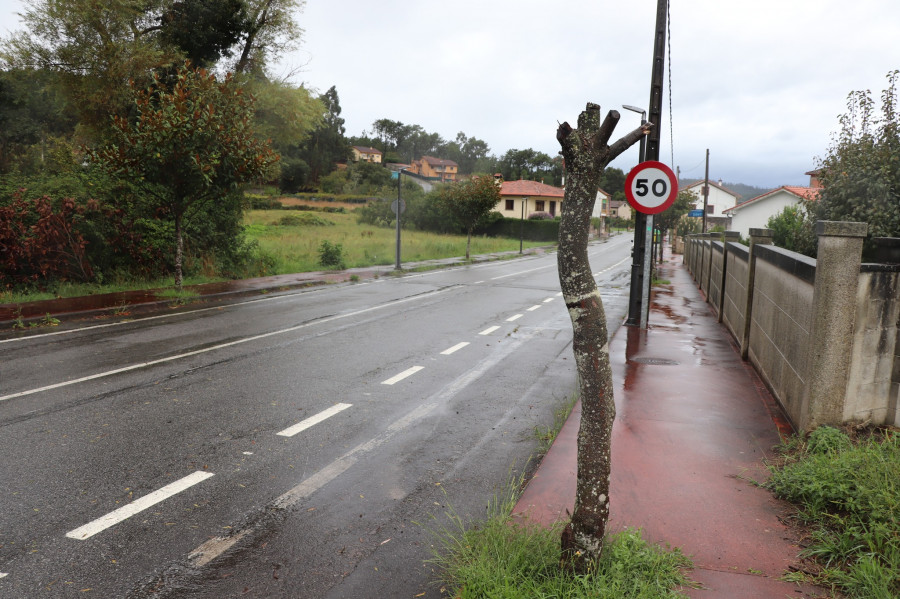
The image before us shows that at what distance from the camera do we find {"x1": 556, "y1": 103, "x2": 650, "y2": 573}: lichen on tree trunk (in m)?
2.75

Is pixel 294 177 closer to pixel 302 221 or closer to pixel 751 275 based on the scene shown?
pixel 302 221

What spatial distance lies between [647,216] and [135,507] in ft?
29.9

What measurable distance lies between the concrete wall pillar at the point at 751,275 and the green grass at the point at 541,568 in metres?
5.77

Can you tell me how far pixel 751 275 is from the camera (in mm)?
8109

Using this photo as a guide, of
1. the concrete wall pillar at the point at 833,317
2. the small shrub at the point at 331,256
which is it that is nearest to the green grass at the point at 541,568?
the concrete wall pillar at the point at 833,317

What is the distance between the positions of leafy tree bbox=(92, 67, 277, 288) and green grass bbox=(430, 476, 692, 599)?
12.9 metres

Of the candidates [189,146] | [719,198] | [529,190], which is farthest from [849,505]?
[719,198]

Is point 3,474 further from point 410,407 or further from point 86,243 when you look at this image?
point 86,243

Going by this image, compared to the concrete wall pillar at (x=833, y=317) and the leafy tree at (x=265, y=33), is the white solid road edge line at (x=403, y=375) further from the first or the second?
the leafy tree at (x=265, y=33)

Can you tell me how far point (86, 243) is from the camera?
1517cm

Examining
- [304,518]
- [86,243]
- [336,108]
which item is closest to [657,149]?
[304,518]

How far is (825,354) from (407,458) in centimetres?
330

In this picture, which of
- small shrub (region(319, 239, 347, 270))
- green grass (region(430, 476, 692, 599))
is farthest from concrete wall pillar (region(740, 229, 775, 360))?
small shrub (region(319, 239, 347, 270))

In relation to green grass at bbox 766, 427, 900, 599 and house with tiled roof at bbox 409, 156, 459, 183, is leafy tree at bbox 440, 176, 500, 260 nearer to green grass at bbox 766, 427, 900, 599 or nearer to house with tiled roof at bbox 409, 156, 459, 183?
green grass at bbox 766, 427, 900, 599
